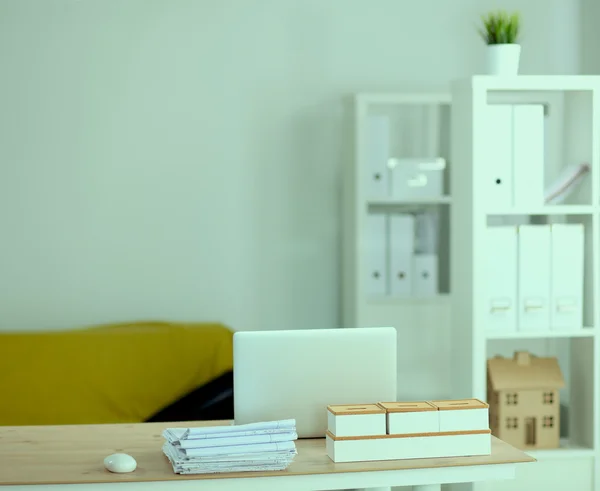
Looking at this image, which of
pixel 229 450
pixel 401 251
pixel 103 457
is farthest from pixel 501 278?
pixel 103 457

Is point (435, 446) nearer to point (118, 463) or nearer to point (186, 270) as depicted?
point (118, 463)

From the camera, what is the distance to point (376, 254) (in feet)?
14.2

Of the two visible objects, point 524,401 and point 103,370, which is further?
point 103,370

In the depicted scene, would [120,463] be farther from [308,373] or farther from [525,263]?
[525,263]

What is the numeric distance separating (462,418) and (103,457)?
2.74 ft

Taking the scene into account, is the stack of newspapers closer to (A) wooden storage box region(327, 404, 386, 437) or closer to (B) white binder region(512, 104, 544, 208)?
(A) wooden storage box region(327, 404, 386, 437)

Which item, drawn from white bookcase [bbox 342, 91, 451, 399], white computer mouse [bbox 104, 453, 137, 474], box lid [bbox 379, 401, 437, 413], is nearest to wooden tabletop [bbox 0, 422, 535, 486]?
white computer mouse [bbox 104, 453, 137, 474]

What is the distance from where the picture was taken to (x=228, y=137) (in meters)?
4.52

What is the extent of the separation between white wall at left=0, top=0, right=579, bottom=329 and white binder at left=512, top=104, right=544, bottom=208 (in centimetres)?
116

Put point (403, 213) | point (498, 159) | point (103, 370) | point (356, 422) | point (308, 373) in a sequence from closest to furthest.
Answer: point (356, 422)
point (308, 373)
point (498, 159)
point (103, 370)
point (403, 213)

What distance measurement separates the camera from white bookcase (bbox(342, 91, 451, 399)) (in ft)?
13.9

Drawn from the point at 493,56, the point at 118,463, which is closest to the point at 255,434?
the point at 118,463

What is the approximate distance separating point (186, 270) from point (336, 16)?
1.44 metres

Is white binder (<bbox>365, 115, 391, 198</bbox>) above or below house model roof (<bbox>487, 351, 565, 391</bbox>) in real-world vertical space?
above
